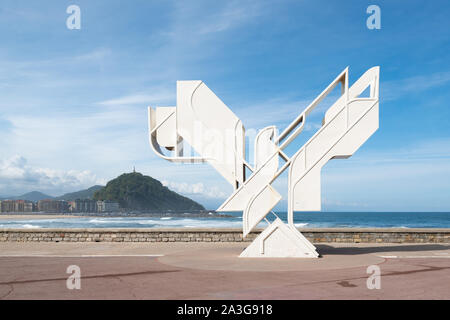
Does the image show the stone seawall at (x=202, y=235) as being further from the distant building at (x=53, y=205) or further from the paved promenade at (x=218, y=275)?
the distant building at (x=53, y=205)

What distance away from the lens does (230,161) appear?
37.0 ft

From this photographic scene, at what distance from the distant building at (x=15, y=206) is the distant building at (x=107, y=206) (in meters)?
23.0

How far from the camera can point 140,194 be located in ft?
352

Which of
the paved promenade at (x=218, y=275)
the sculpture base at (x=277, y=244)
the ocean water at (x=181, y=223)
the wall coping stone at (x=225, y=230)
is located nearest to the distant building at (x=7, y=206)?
the ocean water at (x=181, y=223)

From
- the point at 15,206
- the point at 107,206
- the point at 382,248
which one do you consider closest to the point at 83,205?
the point at 107,206

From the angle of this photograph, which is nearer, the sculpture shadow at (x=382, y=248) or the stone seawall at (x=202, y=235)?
the sculpture shadow at (x=382, y=248)

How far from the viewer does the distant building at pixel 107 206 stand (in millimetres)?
99994

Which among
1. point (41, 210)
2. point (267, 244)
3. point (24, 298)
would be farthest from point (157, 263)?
point (41, 210)

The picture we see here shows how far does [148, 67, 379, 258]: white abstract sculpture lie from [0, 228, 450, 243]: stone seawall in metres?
4.07

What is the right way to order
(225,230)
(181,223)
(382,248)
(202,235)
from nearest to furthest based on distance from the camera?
(382,248), (225,230), (202,235), (181,223)

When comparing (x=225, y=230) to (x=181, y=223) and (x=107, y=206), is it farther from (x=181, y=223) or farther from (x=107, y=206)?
(x=107, y=206)

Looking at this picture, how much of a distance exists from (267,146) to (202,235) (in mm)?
5509
